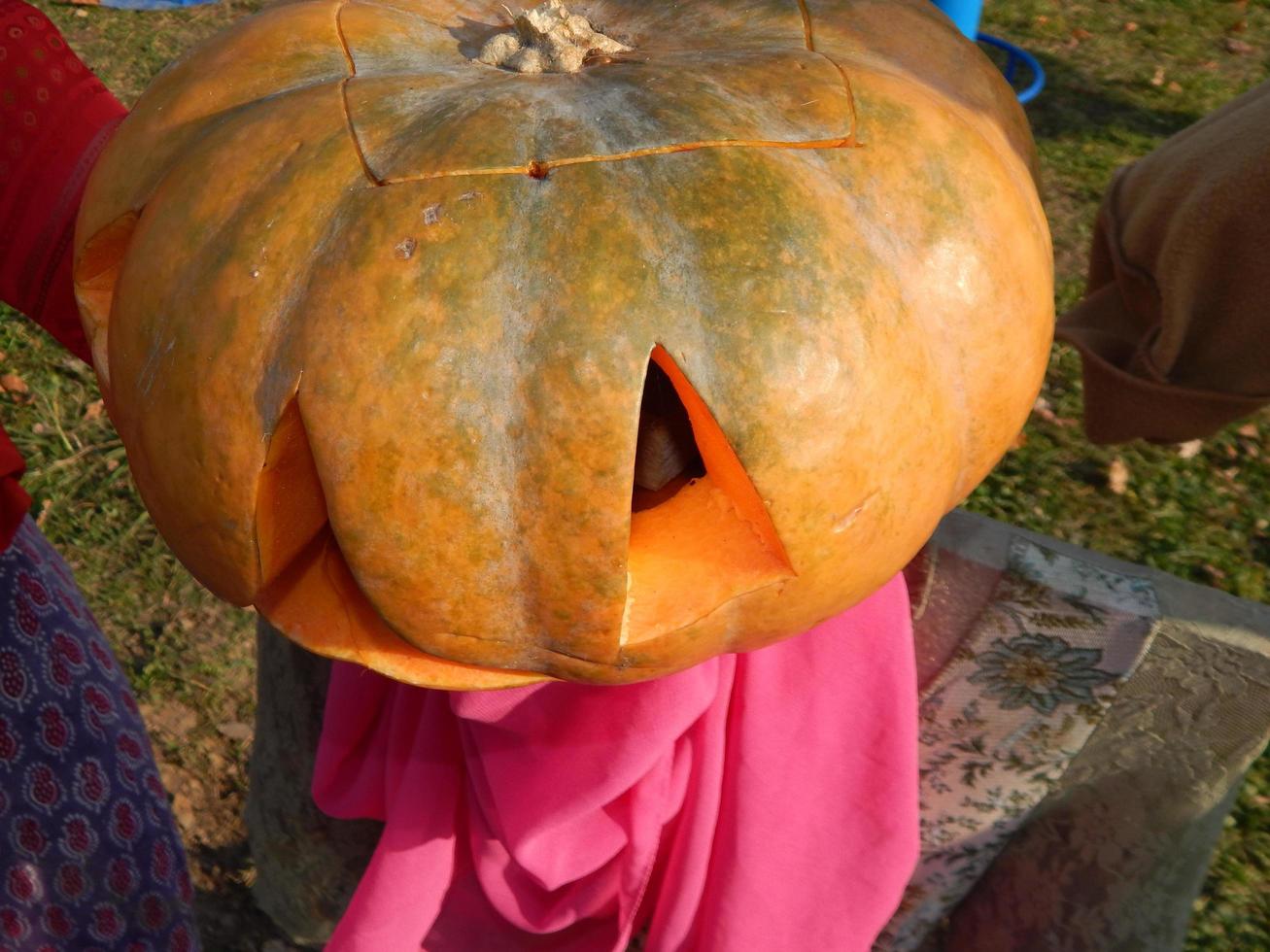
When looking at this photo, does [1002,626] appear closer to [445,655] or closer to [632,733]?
[632,733]

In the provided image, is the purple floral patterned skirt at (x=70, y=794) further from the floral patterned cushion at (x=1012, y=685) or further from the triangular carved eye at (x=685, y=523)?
the floral patterned cushion at (x=1012, y=685)

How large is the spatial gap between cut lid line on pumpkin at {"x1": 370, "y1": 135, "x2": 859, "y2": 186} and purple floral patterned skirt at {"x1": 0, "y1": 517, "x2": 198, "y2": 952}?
942 millimetres

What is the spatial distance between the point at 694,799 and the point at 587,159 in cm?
81

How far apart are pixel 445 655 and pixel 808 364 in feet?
1.36

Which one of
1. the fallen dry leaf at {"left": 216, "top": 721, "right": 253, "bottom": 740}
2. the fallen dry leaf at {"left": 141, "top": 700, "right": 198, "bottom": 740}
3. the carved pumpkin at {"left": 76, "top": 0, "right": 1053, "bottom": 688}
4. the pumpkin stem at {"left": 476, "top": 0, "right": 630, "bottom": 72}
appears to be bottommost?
the fallen dry leaf at {"left": 216, "top": 721, "right": 253, "bottom": 740}

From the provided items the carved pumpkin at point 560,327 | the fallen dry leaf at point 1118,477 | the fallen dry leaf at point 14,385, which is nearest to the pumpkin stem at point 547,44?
the carved pumpkin at point 560,327

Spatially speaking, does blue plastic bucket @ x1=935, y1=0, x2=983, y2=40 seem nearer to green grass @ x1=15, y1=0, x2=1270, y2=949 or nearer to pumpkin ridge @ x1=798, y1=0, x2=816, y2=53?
green grass @ x1=15, y1=0, x2=1270, y2=949

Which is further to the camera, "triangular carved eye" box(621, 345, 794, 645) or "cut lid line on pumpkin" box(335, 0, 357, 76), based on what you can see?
"cut lid line on pumpkin" box(335, 0, 357, 76)

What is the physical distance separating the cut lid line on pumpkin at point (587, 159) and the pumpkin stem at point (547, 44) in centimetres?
17

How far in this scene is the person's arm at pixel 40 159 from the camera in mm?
1349

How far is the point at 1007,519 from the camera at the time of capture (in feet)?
10.8

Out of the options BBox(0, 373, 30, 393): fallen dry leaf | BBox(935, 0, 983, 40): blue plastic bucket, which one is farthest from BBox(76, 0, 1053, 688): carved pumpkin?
BBox(0, 373, 30, 393): fallen dry leaf

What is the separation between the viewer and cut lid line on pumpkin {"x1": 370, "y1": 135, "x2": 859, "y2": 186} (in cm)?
94

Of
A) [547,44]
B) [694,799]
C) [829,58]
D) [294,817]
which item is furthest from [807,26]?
[294,817]
